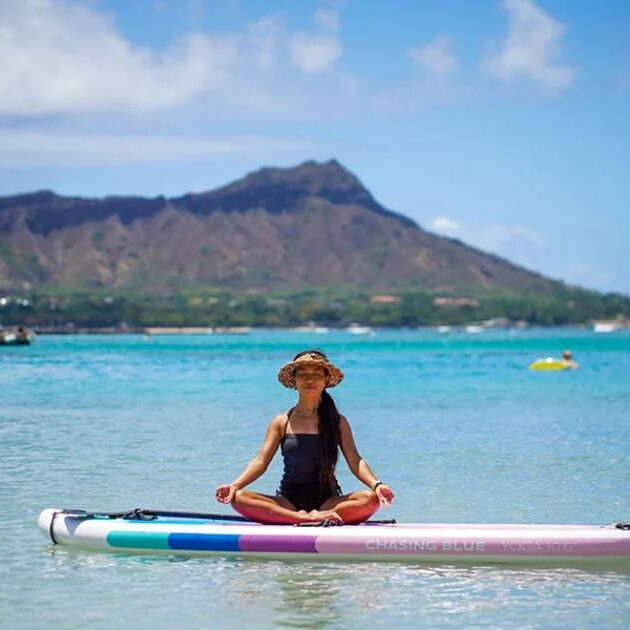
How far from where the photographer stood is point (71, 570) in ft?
40.3

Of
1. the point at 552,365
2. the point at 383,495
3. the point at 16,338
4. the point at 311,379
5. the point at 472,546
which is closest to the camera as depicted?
the point at 383,495

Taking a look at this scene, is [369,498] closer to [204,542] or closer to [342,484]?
[204,542]

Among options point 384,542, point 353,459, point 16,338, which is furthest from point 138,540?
point 16,338

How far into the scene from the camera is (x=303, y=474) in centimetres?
1245

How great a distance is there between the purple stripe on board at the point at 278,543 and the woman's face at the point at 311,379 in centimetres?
132

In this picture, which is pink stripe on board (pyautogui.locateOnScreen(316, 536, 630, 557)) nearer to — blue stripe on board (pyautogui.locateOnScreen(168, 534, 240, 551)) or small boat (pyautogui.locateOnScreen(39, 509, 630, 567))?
small boat (pyautogui.locateOnScreen(39, 509, 630, 567))

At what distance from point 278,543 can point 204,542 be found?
68cm

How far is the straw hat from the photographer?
39.8 ft

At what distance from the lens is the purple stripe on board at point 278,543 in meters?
12.2

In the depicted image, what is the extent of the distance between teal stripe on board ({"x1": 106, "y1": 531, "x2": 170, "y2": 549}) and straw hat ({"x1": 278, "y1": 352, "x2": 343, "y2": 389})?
1826 millimetres

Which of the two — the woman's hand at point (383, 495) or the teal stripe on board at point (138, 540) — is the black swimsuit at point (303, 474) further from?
the teal stripe on board at point (138, 540)

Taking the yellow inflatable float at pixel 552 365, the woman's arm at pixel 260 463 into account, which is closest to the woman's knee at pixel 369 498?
the woman's arm at pixel 260 463

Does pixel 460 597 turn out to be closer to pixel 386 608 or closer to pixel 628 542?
pixel 386 608

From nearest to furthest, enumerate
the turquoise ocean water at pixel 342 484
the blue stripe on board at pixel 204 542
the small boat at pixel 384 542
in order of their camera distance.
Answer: the turquoise ocean water at pixel 342 484, the small boat at pixel 384 542, the blue stripe on board at pixel 204 542
